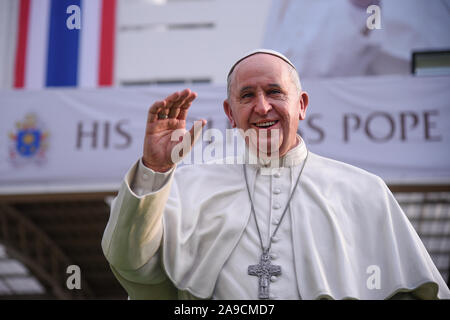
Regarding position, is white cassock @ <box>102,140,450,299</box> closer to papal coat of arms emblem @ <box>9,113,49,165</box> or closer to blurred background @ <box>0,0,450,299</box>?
blurred background @ <box>0,0,450,299</box>

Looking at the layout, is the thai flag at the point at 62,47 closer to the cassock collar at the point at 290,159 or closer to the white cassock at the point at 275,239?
the cassock collar at the point at 290,159

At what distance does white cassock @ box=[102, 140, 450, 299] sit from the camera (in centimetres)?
274

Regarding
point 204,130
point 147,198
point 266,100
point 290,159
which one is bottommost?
point 147,198

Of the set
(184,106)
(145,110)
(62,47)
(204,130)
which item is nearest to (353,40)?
(204,130)

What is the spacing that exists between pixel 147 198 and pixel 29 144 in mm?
7076

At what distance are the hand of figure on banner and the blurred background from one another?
143 cm

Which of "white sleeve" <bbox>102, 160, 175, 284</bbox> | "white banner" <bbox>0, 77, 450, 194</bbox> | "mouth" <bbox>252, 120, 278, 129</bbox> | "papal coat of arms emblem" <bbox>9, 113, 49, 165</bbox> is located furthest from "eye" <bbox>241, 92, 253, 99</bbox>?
"papal coat of arms emblem" <bbox>9, 113, 49, 165</bbox>

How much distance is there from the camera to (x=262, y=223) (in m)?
3.03

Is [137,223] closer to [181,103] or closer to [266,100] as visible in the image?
[181,103]

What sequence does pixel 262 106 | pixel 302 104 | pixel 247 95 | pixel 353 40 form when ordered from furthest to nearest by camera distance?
pixel 353 40
pixel 302 104
pixel 247 95
pixel 262 106

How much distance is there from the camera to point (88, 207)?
14922 mm
